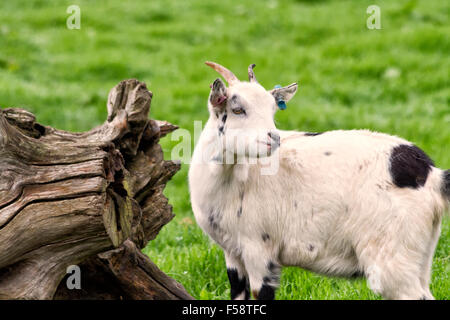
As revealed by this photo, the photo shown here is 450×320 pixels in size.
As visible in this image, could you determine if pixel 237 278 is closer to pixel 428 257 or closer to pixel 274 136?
pixel 274 136

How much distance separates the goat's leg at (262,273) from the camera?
4172 millimetres

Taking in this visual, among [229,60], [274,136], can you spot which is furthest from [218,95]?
[229,60]

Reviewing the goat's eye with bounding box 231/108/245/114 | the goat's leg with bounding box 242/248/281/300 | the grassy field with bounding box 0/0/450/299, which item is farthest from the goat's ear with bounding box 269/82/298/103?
the grassy field with bounding box 0/0/450/299

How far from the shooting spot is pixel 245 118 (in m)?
4.02

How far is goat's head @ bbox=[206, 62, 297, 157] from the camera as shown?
3.89 meters

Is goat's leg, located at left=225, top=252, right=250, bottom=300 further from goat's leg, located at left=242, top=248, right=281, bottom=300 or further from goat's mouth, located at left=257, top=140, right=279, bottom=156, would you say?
goat's mouth, located at left=257, top=140, right=279, bottom=156

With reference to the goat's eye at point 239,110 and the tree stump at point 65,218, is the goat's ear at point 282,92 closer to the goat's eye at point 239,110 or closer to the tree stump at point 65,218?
Result: the goat's eye at point 239,110

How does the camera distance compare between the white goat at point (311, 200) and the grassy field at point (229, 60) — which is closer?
the white goat at point (311, 200)

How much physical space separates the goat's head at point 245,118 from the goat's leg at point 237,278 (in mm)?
792

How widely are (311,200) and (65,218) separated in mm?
A: 1602

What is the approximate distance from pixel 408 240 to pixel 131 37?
394 inches

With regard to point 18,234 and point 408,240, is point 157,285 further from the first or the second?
point 408,240

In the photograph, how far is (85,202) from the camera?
142 inches

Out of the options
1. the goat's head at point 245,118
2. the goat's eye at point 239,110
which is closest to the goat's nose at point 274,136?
the goat's head at point 245,118
